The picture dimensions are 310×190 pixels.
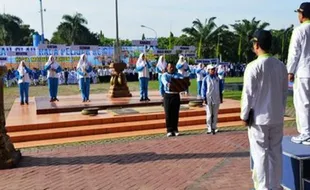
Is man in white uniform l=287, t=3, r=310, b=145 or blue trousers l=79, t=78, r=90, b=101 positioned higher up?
man in white uniform l=287, t=3, r=310, b=145

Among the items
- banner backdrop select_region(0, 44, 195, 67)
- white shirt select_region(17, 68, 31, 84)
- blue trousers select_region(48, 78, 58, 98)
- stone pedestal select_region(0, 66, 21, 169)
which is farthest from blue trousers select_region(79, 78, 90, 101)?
banner backdrop select_region(0, 44, 195, 67)

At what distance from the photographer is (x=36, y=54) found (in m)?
31.8

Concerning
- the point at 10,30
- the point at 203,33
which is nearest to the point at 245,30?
the point at 203,33

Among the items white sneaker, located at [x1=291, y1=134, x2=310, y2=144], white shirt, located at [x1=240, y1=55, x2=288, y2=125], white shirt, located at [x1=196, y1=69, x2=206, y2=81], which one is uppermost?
white shirt, located at [x1=240, y1=55, x2=288, y2=125]

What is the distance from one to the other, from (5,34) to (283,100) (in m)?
56.0

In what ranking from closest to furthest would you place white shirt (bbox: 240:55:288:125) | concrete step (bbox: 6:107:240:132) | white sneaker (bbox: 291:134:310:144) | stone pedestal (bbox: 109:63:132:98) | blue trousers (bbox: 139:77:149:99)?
white shirt (bbox: 240:55:288:125) → white sneaker (bbox: 291:134:310:144) → concrete step (bbox: 6:107:240:132) → blue trousers (bbox: 139:77:149:99) → stone pedestal (bbox: 109:63:132:98)

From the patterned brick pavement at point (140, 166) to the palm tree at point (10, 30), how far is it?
168ft

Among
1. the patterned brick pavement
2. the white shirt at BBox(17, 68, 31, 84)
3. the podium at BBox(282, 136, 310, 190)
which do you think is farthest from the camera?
the white shirt at BBox(17, 68, 31, 84)

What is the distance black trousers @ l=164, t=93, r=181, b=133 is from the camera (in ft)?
31.0

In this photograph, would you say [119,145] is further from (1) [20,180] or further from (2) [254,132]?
(2) [254,132]

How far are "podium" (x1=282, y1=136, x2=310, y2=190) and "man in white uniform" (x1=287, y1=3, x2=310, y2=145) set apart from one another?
0.36m

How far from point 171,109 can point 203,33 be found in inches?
1795

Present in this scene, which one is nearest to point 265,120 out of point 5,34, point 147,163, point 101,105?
point 147,163

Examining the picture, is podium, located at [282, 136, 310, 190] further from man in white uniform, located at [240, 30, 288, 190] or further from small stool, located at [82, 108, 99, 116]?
small stool, located at [82, 108, 99, 116]
